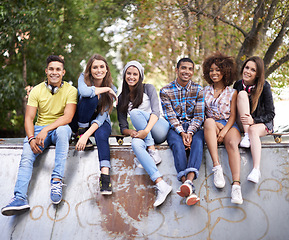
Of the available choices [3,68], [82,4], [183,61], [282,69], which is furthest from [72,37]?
[183,61]

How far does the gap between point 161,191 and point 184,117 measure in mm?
984

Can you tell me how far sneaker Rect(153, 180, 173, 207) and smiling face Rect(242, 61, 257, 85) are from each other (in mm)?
1655

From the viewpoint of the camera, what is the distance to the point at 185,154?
344 cm

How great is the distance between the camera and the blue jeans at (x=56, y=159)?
3.38 m

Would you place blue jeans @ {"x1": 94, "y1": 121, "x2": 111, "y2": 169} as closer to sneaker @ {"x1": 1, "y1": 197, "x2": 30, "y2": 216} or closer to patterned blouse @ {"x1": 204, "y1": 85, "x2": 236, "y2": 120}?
sneaker @ {"x1": 1, "y1": 197, "x2": 30, "y2": 216}

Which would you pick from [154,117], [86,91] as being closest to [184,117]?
[154,117]

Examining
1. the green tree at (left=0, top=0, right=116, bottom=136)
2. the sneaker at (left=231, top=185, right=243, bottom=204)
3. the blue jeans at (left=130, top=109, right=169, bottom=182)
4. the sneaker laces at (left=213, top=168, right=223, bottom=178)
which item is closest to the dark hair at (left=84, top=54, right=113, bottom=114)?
the blue jeans at (left=130, top=109, right=169, bottom=182)

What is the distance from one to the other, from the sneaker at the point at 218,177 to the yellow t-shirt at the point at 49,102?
183 centimetres

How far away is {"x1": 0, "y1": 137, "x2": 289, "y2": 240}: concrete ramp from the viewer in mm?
3188

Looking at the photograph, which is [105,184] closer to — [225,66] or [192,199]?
[192,199]

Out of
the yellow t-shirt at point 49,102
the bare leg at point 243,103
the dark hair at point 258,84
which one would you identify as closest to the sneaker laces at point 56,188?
the yellow t-shirt at point 49,102

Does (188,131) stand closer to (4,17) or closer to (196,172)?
(196,172)

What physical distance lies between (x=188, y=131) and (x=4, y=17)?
5.78 metres

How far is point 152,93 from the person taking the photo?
3.91 metres
